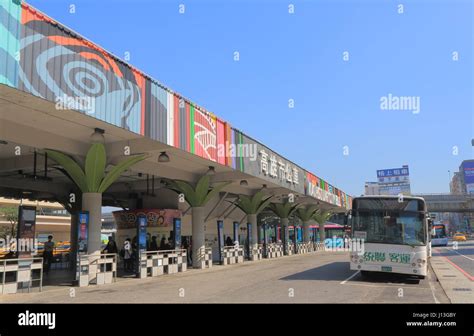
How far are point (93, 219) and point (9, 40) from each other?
7.82 m

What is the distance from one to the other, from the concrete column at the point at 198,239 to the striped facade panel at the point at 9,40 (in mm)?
15231

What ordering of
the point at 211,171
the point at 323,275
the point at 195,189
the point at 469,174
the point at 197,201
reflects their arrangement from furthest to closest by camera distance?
1. the point at 469,174
2. the point at 197,201
3. the point at 195,189
4. the point at 211,171
5. the point at 323,275

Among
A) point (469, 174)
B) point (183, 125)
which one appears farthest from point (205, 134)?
point (469, 174)

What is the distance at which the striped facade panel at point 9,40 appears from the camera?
959 cm

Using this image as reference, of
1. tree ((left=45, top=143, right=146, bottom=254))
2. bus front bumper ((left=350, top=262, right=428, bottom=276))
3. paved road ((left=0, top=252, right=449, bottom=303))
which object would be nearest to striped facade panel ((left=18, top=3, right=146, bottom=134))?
tree ((left=45, top=143, right=146, bottom=254))

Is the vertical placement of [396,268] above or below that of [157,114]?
below

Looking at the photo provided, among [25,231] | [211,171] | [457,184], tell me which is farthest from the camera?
[457,184]

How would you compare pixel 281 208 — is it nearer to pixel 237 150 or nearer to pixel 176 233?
pixel 237 150

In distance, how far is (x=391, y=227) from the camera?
49.9ft

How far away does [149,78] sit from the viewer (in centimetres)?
1510

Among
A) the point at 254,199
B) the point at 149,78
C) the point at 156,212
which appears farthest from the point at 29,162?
the point at 254,199

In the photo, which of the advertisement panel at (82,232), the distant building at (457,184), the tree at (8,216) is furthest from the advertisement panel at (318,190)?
the distant building at (457,184)
